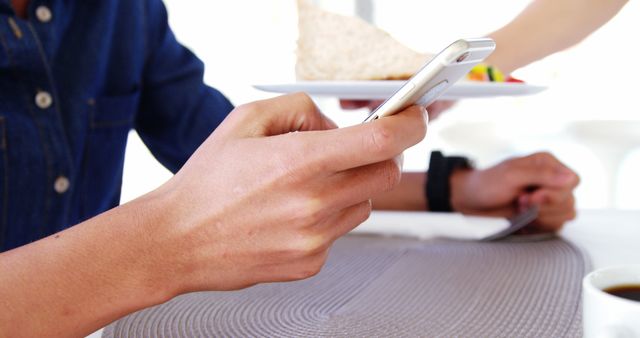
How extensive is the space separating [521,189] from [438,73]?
0.52 metres

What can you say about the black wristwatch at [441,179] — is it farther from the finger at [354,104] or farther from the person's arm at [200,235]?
the person's arm at [200,235]

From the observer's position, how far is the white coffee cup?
1.15 feet

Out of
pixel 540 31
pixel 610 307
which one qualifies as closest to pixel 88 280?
pixel 610 307

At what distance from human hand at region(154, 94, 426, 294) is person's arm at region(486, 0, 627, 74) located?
2.68 ft

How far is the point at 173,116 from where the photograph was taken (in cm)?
105

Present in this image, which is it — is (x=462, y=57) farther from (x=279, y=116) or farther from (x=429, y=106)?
(x=429, y=106)

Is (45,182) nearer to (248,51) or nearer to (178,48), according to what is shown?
(178,48)

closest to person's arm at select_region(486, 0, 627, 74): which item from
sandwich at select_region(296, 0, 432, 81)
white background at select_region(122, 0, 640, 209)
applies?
sandwich at select_region(296, 0, 432, 81)

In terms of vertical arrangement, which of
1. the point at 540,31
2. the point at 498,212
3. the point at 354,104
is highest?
the point at 540,31

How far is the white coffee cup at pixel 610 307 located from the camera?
0.35 m

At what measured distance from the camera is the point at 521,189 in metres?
0.85

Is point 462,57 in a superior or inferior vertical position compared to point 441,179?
superior

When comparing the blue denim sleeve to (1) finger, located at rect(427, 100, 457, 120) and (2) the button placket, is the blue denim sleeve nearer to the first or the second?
(2) the button placket

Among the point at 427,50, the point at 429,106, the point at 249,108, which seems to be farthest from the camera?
the point at 427,50
